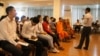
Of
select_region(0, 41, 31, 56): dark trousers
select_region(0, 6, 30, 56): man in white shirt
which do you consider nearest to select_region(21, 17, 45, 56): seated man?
select_region(0, 6, 30, 56): man in white shirt

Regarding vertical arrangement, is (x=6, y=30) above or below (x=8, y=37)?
above

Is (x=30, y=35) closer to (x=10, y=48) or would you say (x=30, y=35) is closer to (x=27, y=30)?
(x=27, y=30)

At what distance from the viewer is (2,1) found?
14.3 meters

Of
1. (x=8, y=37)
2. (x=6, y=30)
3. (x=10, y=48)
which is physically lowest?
(x=10, y=48)

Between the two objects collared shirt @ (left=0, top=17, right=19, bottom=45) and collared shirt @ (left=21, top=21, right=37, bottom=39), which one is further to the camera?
collared shirt @ (left=21, top=21, right=37, bottom=39)

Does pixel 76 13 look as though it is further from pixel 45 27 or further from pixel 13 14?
pixel 13 14

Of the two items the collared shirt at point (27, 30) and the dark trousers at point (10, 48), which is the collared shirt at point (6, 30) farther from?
the collared shirt at point (27, 30)

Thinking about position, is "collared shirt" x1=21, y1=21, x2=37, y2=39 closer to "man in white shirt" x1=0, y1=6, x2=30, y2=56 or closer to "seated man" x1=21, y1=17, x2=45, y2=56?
"seated man" x1=21, y1=17, x2=45, y2=56

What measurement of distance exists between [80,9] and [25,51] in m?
15.4

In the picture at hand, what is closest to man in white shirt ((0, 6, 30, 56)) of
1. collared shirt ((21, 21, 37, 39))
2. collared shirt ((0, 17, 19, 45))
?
collared shirt ((0, 17, 19, 45))

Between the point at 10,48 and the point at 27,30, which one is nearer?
the point at 10,48

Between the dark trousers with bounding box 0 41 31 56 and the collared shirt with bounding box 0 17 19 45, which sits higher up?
the collared shirt with bounding box 0 17 19 45

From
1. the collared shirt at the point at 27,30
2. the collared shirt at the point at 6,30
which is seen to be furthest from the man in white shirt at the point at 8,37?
the collared shirt at the point at 27,30

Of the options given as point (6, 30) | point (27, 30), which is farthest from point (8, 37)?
point (27, 30)
